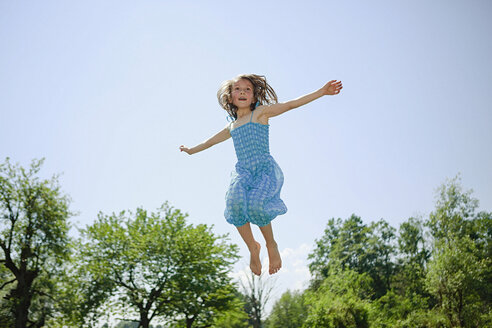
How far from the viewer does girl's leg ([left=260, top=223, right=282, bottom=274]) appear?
12.3ft

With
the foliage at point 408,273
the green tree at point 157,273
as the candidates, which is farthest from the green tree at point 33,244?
the foliage at point 408,273

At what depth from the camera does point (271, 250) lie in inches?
153

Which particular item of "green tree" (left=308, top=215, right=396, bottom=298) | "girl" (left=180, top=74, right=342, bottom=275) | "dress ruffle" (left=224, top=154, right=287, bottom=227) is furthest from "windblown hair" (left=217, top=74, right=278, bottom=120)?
"green tree" (left=308, top=215, right=396, bottom=298)

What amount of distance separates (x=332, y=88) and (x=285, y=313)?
130ft

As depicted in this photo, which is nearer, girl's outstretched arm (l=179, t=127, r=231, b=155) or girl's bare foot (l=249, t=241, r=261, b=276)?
girl's bare foot (l=249, t=241, r=261, b=276)

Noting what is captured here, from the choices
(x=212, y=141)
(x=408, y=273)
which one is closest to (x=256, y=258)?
(x=212, y=141)

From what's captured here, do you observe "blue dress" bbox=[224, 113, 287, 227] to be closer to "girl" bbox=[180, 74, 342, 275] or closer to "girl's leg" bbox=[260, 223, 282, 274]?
→ "girl" bbox=[180, 74, 342, 275]

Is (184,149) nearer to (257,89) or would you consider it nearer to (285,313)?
(257,89)

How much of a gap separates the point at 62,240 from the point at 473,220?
93.6ft

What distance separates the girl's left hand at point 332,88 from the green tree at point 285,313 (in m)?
38.0

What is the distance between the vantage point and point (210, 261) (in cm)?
2328

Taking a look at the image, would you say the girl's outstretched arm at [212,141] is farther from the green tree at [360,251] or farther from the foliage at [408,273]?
the green tree at [360,251]

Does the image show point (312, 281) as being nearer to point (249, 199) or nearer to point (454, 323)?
point (454, 323)

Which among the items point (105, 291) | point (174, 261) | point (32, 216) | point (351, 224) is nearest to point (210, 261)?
point (174, 261)
